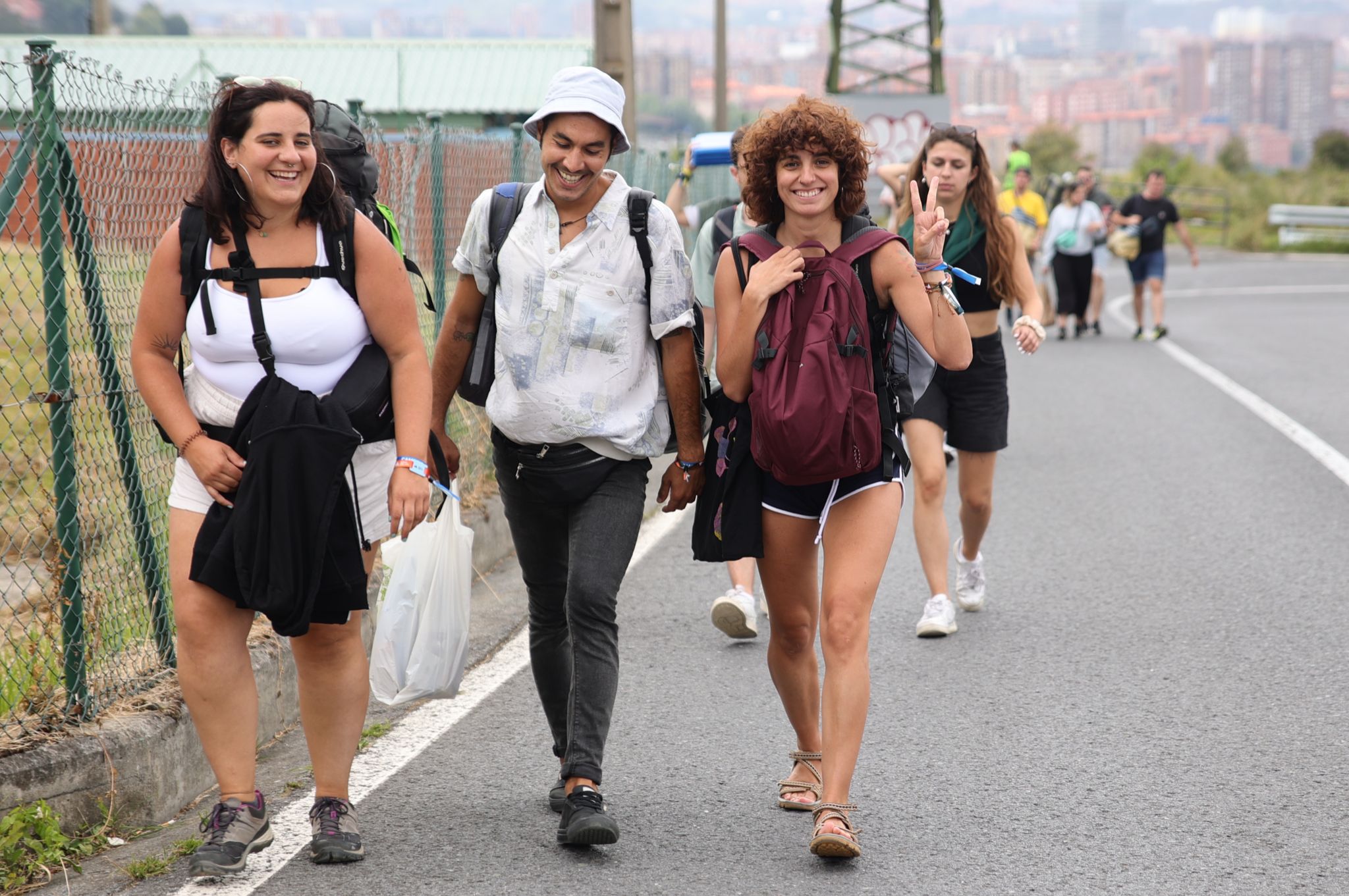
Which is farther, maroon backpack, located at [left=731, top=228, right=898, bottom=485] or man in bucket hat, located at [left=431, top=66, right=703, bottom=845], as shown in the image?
man in bucket hat, located at [left=431, top=66, right=703, bottom=845]

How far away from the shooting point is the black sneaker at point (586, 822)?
154 inches

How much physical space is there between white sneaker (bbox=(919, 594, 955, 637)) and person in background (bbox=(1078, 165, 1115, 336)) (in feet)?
40.4

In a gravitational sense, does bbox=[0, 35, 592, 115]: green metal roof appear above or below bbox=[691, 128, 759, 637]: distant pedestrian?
above

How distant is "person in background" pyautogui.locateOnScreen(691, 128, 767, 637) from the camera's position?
207 inches

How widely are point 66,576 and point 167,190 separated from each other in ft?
5.25

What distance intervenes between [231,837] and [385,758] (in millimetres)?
1024

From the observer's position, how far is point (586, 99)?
3900 millimetres

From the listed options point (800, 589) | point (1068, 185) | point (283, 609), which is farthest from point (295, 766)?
point (1068, 185)

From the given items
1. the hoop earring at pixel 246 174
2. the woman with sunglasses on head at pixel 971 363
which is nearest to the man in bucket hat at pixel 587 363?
the hoop earring at pixel 246 174

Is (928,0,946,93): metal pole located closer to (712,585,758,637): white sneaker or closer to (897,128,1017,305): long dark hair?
(897,128,1017,305): long dark hair

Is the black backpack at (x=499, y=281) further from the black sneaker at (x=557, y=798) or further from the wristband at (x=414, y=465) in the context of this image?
the black sneaker at (x=557, y=798)

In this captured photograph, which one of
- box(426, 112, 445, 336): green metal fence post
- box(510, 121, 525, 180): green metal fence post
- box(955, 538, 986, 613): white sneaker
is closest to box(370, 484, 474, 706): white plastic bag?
box(955, 538, 986, 613): white sneaker

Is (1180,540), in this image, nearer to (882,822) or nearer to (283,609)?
(882,822)

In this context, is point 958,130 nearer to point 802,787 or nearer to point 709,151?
point 709,151
